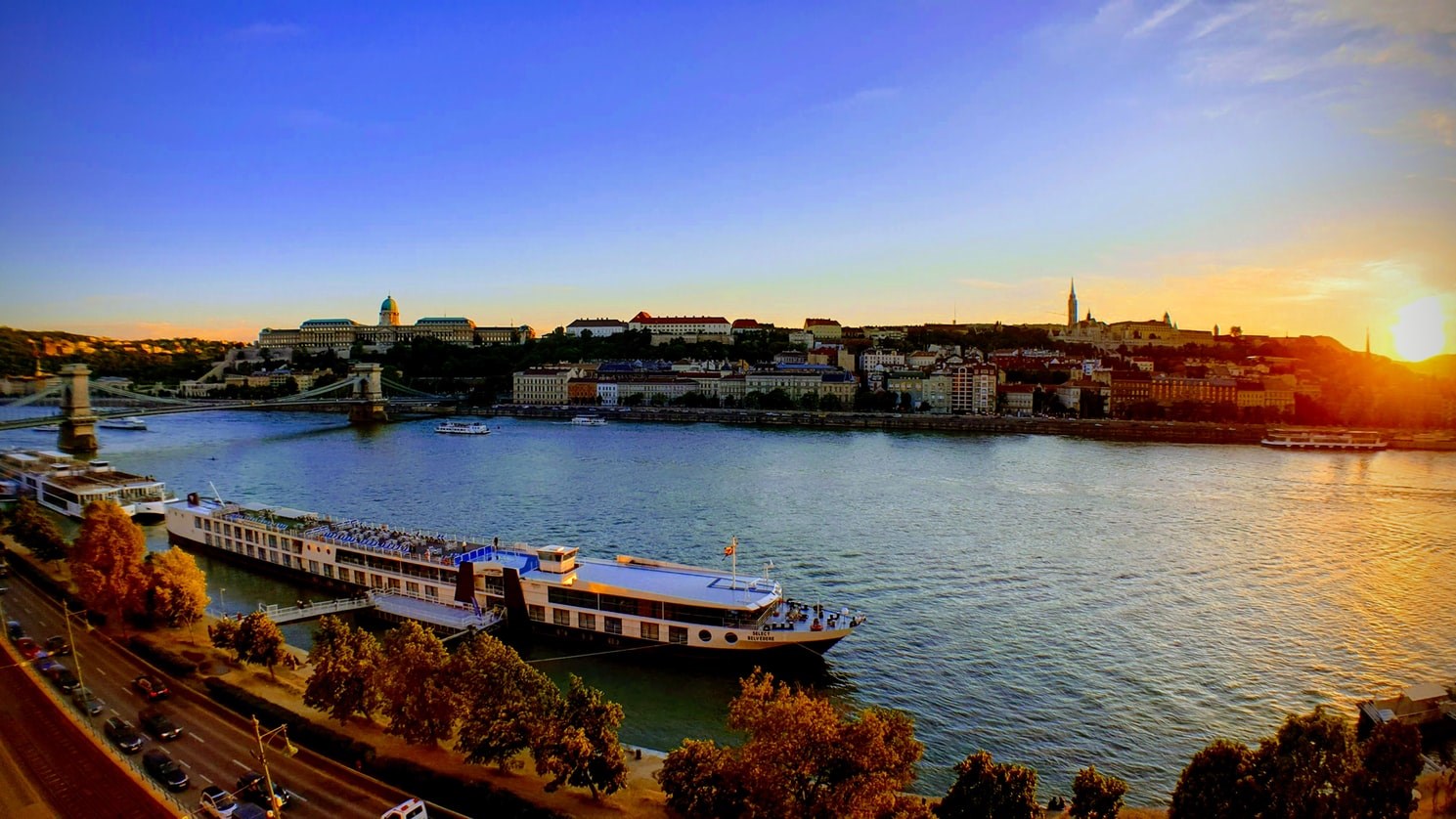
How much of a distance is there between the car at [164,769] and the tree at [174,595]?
4228 millimetres

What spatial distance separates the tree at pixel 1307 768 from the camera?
6.23 metres

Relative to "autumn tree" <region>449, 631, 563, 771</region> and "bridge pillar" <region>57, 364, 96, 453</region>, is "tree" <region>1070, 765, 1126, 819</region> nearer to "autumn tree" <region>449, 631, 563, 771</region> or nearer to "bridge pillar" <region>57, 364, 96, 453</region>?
"autumn tree" <region>449, 631, 563, 771</region>

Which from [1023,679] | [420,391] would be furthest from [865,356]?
[1023,679]

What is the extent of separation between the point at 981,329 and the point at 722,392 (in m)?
40.9

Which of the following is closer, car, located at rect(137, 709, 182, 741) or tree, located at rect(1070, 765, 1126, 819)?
tree, located at rect(1070, 765, 1126, 819)

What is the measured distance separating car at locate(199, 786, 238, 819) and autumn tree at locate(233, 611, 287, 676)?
3030 mm

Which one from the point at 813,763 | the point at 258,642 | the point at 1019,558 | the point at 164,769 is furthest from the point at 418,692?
the point at 1019,558

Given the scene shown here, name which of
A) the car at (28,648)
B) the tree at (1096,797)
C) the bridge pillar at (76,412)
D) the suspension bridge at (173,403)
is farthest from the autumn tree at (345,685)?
the bridge pillar at (76,412)

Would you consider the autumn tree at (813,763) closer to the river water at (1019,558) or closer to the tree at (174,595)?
the river water at (1019,558)

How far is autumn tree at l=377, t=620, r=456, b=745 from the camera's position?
8062mm

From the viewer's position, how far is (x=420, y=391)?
7081 cm

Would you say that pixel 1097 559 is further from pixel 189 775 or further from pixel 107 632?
pixel 107 632

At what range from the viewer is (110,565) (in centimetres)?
1203

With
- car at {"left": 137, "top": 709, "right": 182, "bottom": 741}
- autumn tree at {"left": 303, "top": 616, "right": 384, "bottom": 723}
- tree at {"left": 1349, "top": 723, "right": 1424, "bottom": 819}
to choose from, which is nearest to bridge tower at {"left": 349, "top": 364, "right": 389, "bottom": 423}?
car at {"left": 137, "top": 709, "right": 182, "bottom": 741}
